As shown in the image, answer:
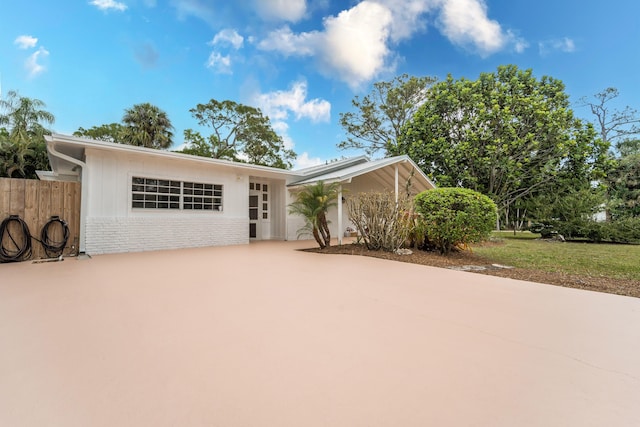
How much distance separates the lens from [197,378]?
74.6 inches

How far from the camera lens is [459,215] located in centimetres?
718

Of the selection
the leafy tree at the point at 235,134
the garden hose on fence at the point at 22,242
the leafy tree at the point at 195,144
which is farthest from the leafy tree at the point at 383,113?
the garden hose on fence at the point at 22,242

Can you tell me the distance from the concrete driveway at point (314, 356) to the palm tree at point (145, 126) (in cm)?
1762

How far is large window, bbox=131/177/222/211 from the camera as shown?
864 centimetres

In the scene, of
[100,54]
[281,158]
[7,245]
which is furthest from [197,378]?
[281,158]

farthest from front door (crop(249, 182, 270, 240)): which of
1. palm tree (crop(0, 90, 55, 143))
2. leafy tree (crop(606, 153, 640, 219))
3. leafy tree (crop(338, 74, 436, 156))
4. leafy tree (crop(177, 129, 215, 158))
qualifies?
leafy tree (crop(606, 153, 640, 219))

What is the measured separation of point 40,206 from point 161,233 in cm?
286

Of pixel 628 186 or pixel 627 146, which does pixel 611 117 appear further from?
pixel 627 146

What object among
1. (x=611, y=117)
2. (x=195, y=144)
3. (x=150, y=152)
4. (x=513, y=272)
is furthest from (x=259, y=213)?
(x=611, y=117)

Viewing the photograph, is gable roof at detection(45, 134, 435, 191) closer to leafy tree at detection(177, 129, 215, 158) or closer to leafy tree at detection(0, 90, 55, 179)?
leafy tree at detection(0, 90, 55, 179)

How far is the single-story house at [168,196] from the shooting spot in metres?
7.77

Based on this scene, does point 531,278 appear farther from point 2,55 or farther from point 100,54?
point 2,55

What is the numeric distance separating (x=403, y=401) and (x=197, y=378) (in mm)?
1331

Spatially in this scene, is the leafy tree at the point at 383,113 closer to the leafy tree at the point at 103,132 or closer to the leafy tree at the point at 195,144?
the leafy tree at the point at 195,144
